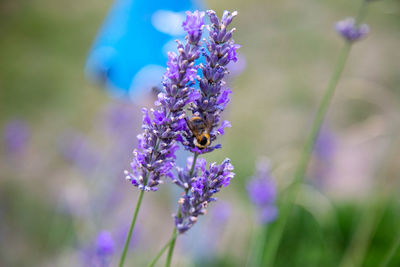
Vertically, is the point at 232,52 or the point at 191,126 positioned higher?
the point at 232,52

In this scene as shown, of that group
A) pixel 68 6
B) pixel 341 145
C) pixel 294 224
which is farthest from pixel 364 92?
pixel 68 6

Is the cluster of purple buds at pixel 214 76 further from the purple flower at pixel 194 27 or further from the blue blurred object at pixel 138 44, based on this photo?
the blue blurred object at pixel 138 44

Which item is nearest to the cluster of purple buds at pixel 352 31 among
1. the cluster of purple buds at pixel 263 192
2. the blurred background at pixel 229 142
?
the blurred background at pixel 229 142

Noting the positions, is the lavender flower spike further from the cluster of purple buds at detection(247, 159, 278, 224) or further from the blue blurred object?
the blue blurred object

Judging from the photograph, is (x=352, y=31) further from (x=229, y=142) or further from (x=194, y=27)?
(x=229, y=142)

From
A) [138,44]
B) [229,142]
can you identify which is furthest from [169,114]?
[229,142]

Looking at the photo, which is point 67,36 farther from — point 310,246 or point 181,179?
point 181,179
